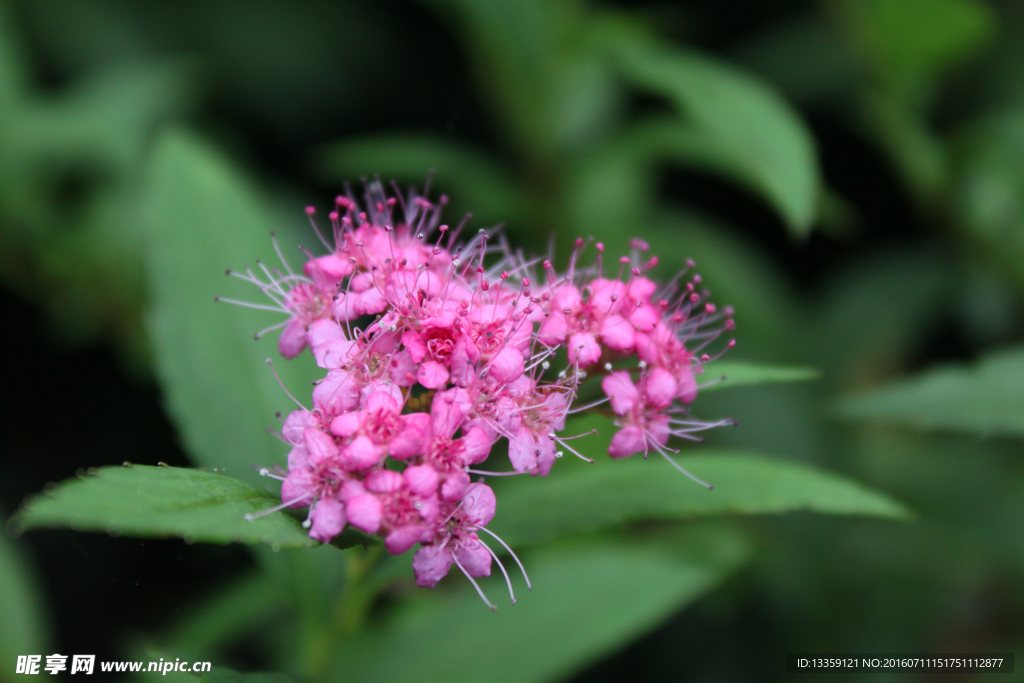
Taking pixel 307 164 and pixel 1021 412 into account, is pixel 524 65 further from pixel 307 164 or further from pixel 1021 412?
pixel 1021 412

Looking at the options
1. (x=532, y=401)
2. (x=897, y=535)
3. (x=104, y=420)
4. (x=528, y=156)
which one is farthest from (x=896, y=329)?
(x=104, y=420)

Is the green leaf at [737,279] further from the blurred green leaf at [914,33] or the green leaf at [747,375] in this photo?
the green leaf at [747,375]

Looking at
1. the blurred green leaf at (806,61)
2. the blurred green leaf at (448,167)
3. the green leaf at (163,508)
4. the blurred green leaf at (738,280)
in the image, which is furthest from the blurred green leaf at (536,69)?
the green leaf at (163,508)

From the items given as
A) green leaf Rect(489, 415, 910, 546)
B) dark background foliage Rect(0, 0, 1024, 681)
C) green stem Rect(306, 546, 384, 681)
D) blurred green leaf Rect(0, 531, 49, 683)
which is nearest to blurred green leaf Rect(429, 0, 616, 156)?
dark background foliage Rect(0, 0, 1024, 681)

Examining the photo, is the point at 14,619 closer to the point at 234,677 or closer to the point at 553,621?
the point at 234,677

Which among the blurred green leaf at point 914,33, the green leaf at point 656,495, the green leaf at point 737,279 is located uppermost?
the blurred green leaf at point 914,33

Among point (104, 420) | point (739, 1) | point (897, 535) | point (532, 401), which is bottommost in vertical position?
point (897, 535)
